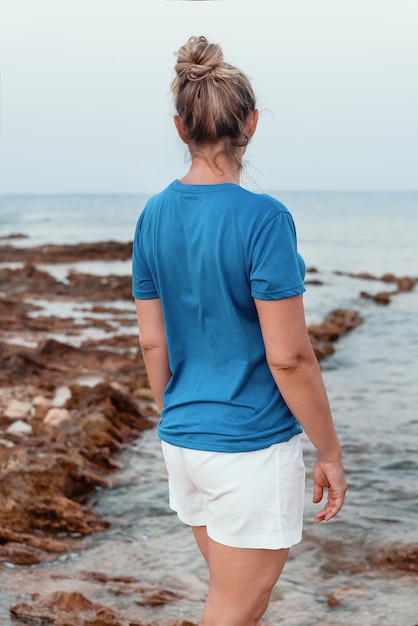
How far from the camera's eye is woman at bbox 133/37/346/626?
2.07 metres

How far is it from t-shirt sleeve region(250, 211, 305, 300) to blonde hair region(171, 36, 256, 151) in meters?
0.29

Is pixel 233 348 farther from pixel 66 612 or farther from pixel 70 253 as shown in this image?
pixel 70 253

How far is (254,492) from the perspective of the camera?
7.10 feet

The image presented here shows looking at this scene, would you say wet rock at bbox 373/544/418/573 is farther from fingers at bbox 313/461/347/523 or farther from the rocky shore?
fingers at bbox 313/461/347/523

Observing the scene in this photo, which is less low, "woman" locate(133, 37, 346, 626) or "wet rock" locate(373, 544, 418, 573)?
"woman" locate(133, 37, 346, 626)

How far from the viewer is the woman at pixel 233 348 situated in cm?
207

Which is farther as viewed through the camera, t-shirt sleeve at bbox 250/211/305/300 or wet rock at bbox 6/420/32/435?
wet rock at bbox 6/420/32/435

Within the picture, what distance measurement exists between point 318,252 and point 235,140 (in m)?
40.9

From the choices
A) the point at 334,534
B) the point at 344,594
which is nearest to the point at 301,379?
the point at 344,594

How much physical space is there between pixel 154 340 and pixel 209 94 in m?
0.80

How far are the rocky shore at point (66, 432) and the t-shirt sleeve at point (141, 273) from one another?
1772 mm

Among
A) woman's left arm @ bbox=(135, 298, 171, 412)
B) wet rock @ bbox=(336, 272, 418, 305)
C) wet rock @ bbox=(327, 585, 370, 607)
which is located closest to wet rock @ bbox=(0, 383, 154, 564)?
wet rock @ bbox=(327, 585, 370, 607)

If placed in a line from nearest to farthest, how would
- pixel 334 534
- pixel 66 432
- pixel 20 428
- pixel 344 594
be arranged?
pixel 344 594
pixel 334 534
pixel 66 432
pixel 20 428

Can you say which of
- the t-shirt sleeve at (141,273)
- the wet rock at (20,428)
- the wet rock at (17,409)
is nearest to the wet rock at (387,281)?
the wet rock at (17,409)
